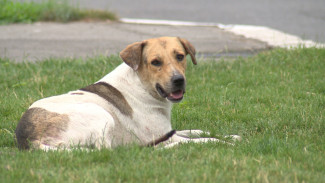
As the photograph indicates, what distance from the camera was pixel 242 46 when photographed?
11594 mm

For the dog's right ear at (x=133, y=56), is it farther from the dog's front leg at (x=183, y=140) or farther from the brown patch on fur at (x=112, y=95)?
the dog's front leg at (x=183, y=140)

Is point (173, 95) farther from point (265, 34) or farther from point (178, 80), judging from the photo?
point (265, 34)

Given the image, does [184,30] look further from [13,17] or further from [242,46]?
[13,17]

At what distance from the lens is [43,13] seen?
14.1 m

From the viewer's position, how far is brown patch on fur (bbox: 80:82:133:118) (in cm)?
584

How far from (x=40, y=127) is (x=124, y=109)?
107 cm

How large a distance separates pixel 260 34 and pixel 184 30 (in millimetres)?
1970

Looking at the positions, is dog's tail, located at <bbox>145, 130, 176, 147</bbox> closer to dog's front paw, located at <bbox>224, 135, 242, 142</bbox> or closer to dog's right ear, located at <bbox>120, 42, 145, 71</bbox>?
dog's front paw, located at <bbox>224, 135, 242, 142</bbox>

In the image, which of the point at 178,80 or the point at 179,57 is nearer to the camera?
the point at 178,80

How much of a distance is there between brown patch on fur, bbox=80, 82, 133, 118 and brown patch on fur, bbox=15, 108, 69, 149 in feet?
2.45

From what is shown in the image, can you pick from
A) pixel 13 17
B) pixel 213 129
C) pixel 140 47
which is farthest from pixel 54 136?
pixel 13 17

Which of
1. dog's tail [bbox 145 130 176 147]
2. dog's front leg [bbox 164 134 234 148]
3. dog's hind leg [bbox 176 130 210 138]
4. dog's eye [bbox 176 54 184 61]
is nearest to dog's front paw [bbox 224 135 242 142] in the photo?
dog's front leg [bbox 164 134 234 148]

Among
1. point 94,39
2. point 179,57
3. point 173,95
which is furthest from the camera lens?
point 94,39

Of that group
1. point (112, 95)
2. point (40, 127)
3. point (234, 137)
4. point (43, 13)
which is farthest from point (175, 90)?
point (43, 13)
